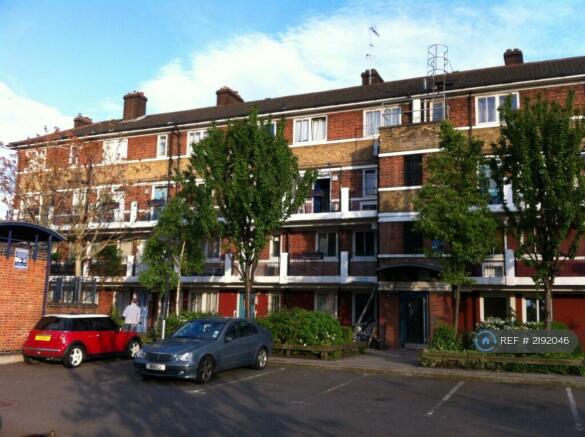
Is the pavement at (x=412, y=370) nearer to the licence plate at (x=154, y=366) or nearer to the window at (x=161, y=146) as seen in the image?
the licence plate at (x=154, y=366)

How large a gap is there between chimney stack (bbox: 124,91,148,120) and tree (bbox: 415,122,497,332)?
76.1 ft

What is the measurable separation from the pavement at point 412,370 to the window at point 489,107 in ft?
34.8

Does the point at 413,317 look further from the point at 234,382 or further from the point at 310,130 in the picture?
the point at 234,382

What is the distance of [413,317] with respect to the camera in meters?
23.7

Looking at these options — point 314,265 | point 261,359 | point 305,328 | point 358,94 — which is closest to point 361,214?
point 314,265

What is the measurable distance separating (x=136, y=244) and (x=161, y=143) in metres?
5.48

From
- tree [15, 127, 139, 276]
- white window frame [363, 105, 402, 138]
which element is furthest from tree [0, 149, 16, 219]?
white window frame [363, 105, 402, 138]

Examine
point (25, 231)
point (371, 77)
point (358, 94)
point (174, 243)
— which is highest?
point (371, 77)

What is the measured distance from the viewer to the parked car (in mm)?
12859

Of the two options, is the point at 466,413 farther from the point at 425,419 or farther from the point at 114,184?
the point at 114,184

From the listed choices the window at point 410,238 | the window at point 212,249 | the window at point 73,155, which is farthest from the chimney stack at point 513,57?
the window at point 73,155

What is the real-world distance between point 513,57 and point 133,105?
22.0 m

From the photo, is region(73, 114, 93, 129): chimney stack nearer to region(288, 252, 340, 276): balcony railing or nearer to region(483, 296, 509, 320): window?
region(288, 252, 340, 276): balcony railing

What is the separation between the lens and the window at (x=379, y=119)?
25.9 m
